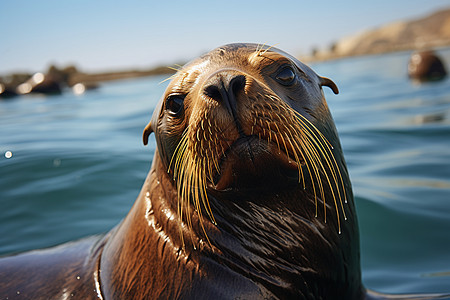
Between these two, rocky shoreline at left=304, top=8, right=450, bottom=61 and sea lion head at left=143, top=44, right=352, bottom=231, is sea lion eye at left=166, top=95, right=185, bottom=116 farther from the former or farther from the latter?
rocky shoreline at left=304, top=8, right=450, bottom=61

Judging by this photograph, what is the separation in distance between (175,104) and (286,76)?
0.53 meters

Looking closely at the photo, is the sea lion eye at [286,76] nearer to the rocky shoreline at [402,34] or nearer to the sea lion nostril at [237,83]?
the sea lion nostril at [237,83]

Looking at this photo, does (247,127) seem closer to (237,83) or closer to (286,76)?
(237,83)

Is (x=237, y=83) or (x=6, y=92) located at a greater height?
(x=237, y=83)

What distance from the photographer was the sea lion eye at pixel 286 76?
221cm

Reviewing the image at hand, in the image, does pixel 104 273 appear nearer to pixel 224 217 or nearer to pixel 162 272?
pixel 162 272

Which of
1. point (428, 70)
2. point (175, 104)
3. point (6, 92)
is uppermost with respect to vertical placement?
point (175, 104)

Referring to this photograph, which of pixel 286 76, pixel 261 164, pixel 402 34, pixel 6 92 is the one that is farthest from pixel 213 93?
pixel 402 34

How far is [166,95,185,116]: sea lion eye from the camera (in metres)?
2.23

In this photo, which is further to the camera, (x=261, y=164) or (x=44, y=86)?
(x=44, y=86)

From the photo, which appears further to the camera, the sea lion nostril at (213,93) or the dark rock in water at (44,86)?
the dark rock in water at (44,86)

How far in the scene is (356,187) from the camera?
4.75m

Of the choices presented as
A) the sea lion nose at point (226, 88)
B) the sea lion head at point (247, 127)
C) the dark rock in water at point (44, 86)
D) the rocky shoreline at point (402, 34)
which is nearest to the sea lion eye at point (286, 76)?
the sea lion head at point (247, 127)

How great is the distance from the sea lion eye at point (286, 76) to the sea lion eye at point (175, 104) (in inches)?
17.7
